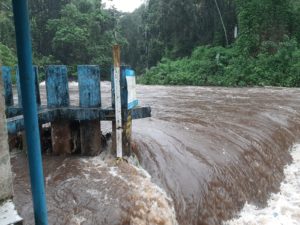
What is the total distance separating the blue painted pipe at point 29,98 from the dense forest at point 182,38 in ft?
39.2

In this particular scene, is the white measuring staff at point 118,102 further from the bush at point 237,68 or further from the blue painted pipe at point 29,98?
the bush at point 237,68

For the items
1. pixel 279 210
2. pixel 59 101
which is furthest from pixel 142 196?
pixel 279 210

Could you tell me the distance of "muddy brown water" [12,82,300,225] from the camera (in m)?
3.35

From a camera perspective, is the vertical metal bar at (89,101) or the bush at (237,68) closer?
the vertical metal bar at (89,101)

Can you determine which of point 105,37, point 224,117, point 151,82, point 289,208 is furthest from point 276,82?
point 105,37

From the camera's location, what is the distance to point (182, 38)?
1127 inches

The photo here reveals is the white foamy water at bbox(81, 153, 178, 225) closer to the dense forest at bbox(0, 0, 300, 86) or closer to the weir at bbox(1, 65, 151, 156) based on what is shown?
the weir at bbox(1, 65, 151, 156)

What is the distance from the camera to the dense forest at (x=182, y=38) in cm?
2017

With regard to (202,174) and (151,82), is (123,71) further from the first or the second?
(151,82)

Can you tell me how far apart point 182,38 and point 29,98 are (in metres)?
27.9

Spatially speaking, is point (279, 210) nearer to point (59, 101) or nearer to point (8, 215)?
point (59, 101)

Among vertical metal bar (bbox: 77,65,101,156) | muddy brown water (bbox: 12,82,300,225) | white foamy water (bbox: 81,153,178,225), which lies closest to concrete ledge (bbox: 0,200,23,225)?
muddy brown water (bbox: 12,82,300,225)

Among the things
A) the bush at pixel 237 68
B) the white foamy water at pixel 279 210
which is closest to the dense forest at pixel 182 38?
the bush at pixel 237 68

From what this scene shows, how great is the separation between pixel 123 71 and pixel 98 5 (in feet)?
108
